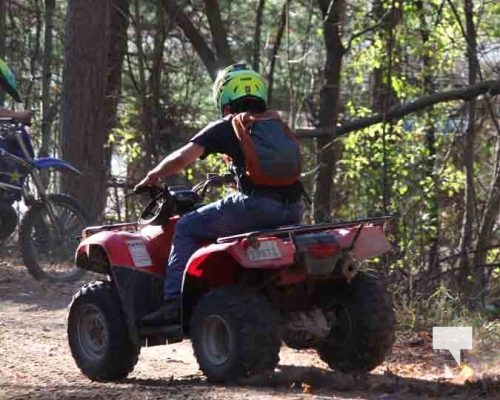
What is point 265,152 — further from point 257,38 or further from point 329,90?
point 257,38

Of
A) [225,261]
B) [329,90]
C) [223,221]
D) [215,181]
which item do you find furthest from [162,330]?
[329,90]

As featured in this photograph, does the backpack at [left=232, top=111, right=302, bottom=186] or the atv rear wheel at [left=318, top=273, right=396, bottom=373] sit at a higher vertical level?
the backpack at [left=232, top=111, right=302, bottom=186]

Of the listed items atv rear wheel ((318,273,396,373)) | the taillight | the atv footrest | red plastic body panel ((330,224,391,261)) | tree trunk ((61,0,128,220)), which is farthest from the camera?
tree trunk ((61,0,128,220))

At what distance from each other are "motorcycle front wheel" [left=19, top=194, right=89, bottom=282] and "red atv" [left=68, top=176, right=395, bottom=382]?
418cm

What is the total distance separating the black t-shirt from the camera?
7.27 m

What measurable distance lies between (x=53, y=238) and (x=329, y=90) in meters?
4.93

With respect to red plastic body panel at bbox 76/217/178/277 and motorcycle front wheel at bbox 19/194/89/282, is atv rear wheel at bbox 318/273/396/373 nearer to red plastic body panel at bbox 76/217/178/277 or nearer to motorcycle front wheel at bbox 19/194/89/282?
red plastic body panel at bbox 76/217/178/277

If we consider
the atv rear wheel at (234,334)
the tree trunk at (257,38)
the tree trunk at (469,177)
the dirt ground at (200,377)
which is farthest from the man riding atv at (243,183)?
the tree trunk at (257,38)

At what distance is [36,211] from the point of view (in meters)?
12.1

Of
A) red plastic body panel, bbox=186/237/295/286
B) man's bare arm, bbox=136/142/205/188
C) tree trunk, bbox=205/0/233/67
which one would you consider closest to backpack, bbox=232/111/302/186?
man's bare arm, bbox=136/142/205/188

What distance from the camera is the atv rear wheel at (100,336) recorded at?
7.62 m

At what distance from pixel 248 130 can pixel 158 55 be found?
8.35 meters

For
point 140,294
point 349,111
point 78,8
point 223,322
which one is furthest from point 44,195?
point 349,111

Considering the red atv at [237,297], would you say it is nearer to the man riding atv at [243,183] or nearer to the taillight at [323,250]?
the taillight at [323,250]
